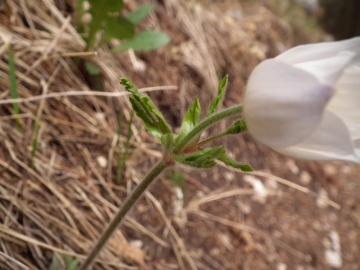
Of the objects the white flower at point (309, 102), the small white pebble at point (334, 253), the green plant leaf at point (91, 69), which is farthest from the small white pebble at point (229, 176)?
the white flower at point (309, 102)

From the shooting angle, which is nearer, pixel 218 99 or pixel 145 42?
pixel 218 99

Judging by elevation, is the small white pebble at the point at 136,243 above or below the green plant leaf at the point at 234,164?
below

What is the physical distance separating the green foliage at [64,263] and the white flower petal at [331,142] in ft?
2.30

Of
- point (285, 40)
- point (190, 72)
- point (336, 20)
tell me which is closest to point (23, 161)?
point (190, 72)

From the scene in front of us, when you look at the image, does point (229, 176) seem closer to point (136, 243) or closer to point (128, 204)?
point (136, 243)

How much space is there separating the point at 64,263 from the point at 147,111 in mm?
545

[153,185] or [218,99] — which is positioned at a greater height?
[218,99]

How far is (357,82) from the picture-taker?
0.68 metres

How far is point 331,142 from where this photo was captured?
619mm

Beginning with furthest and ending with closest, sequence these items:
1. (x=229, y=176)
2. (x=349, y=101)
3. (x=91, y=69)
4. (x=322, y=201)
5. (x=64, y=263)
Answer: (x=322, y=201) < (x=229, y=176) < (x=91, y=69) < (x=64, y=263) < (x=349, y=101)

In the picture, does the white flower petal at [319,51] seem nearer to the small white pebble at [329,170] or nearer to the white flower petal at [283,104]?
the white flower petal at [283,104]

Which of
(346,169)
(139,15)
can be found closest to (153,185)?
(139,15)

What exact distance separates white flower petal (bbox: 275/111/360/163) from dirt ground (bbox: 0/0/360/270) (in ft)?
1.04

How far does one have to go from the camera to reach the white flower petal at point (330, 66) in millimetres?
612
